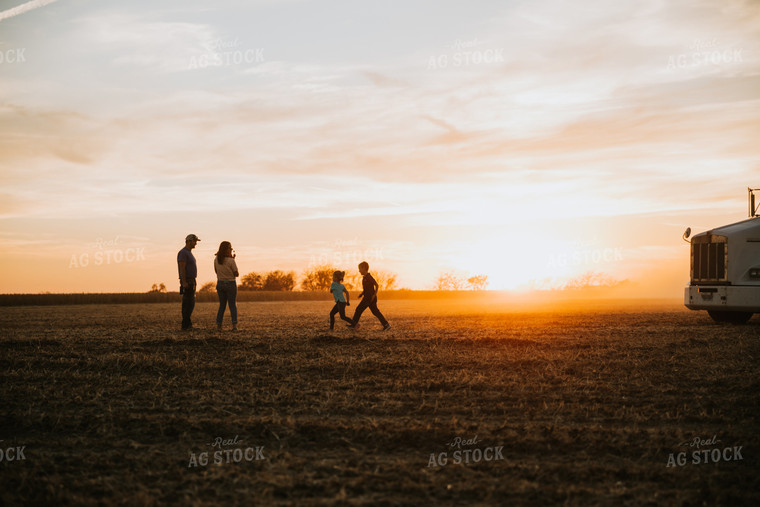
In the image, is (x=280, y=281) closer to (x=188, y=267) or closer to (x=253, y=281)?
(x=253, y=281)

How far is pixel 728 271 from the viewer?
17.9 m

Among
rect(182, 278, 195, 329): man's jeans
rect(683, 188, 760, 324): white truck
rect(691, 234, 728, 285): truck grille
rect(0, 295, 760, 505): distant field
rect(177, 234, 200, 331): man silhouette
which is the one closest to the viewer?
rect(0, 295, 760, 505): distant field

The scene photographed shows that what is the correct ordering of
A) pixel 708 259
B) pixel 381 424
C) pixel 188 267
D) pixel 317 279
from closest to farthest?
pixel 381 424
pixel 188 267
pixel 708 259
pixel 317 279

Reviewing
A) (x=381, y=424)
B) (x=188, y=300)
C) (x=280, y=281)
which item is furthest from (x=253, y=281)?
(x=381, y=424)

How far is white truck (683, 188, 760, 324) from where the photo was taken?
17531 mm

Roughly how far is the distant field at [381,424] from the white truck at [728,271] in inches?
255

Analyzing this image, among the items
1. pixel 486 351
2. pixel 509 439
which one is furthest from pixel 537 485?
pixel 486 351

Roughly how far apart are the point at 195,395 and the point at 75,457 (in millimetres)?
2557

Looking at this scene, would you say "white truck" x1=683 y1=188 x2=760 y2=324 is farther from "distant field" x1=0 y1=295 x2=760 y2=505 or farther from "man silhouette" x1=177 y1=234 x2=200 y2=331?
"man silhouette" x1=177 y1=234 x2=200 y2=331

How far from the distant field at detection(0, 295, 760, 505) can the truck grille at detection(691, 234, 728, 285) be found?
6.88m

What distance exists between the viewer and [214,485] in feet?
17.1

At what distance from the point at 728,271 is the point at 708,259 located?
0.76 m

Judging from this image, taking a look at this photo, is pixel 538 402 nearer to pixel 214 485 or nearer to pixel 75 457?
pixel 214 485

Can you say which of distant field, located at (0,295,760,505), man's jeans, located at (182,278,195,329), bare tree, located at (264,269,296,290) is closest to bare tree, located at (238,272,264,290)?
bare tree, located at (264,269,296,290)
